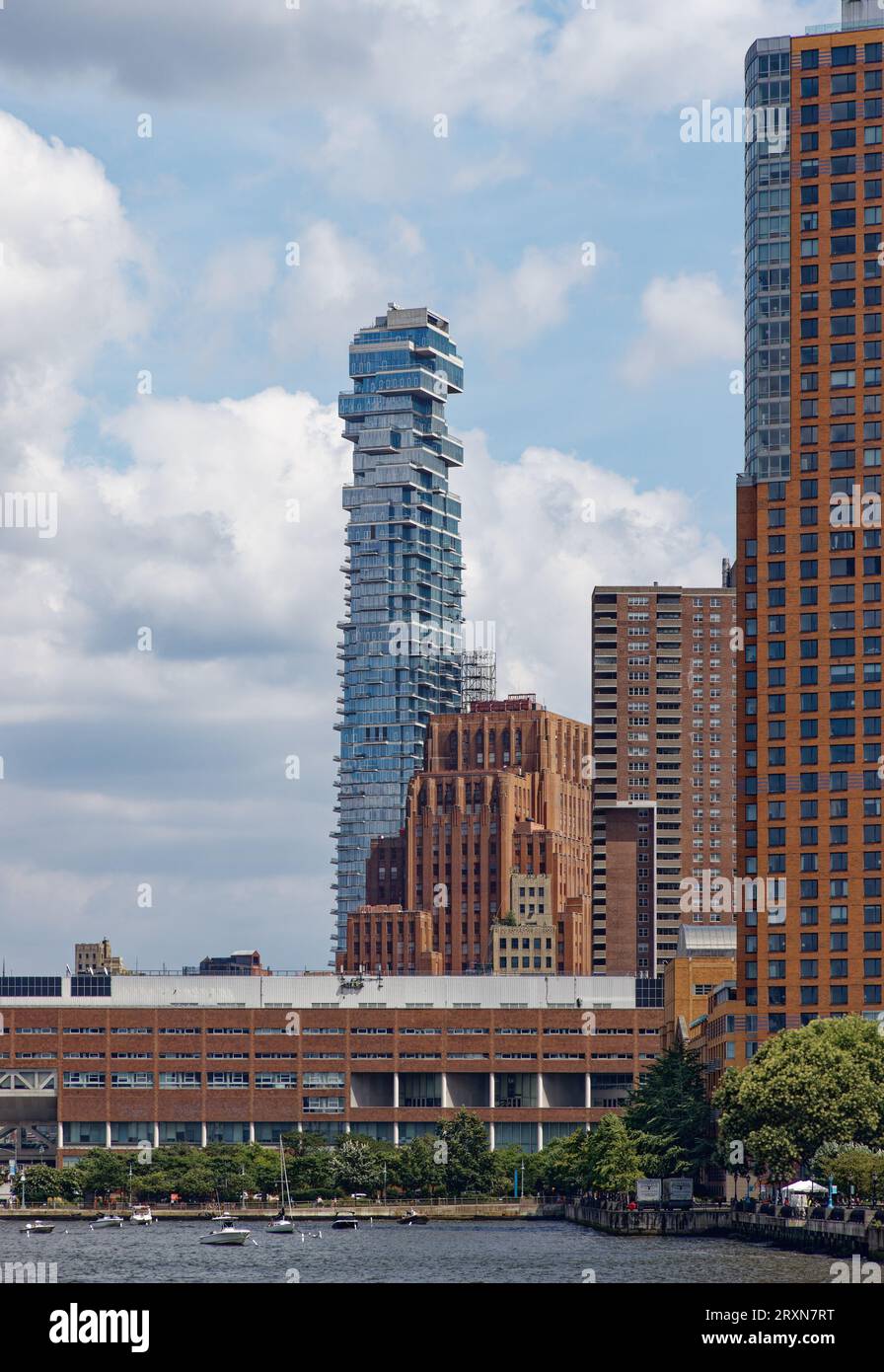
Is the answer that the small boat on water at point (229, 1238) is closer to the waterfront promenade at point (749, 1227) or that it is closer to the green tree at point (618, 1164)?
the waterfront promenade at point (749, 1227)

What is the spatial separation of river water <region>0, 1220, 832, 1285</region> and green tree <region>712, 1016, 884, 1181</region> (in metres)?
7.05

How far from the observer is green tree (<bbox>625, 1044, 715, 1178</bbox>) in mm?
186375

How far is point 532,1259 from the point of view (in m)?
145

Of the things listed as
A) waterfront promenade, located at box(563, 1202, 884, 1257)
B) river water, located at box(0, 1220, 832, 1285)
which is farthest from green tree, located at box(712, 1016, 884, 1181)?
river water, located at box(0, 1220, 832, 1285)

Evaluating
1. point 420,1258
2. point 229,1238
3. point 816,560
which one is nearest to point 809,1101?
point 420,1258

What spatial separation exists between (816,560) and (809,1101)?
2281 inches

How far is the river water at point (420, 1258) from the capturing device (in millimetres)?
125188

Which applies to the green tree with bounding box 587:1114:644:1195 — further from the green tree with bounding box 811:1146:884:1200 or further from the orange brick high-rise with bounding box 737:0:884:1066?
the green tree with bounding box 811:1146:884:1200

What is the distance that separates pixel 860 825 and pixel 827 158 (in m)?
55.4

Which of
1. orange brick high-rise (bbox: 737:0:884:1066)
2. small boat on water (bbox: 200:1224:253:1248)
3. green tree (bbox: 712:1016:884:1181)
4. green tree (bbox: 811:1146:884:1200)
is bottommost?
small boat on water (bbox: 200:1224:253:1248)

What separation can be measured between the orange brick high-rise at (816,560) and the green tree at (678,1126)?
23.2 feet

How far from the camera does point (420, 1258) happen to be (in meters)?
148
